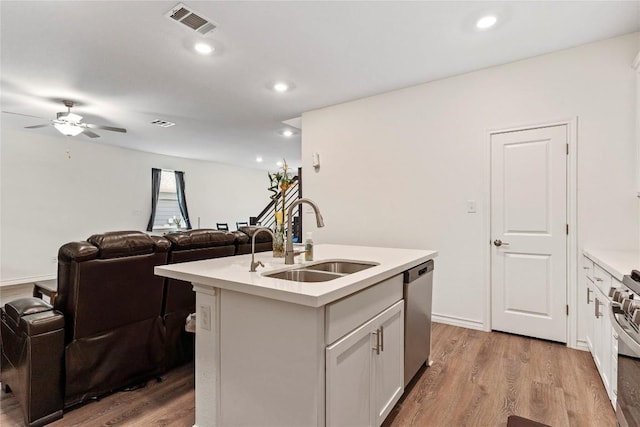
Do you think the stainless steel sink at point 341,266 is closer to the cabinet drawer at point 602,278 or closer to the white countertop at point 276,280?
the white countertop at point 276,280

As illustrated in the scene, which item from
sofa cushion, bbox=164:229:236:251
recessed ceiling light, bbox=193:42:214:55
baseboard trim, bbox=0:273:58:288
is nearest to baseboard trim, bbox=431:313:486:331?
sofa cushion, bbox=164:229:236:251

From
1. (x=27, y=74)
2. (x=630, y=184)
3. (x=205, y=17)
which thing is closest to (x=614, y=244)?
(x=630, y=184)

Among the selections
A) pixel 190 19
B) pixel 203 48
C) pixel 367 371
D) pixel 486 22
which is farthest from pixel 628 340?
pixel 203 48

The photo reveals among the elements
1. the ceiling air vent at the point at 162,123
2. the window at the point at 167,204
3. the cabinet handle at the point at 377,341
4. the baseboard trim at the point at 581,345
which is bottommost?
the baseboard trim at the point at 581,345

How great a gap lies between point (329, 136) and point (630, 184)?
3073mm

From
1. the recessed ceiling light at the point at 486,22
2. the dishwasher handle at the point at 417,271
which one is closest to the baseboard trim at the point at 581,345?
the dishwasher handle at the point at 417,271

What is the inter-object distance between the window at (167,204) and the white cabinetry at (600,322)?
7916 mm

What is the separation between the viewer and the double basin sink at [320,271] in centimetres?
176

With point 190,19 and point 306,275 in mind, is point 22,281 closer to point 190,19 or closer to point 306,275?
point 190,19

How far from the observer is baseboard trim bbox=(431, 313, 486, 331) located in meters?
3.25

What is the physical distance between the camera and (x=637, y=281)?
1.36m

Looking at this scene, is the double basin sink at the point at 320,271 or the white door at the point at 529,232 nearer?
the double basin sink at the point at 320,271

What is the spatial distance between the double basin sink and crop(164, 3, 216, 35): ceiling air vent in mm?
A: 2025

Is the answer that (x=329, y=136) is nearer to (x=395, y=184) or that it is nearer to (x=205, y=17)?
(x=395, y=184)
